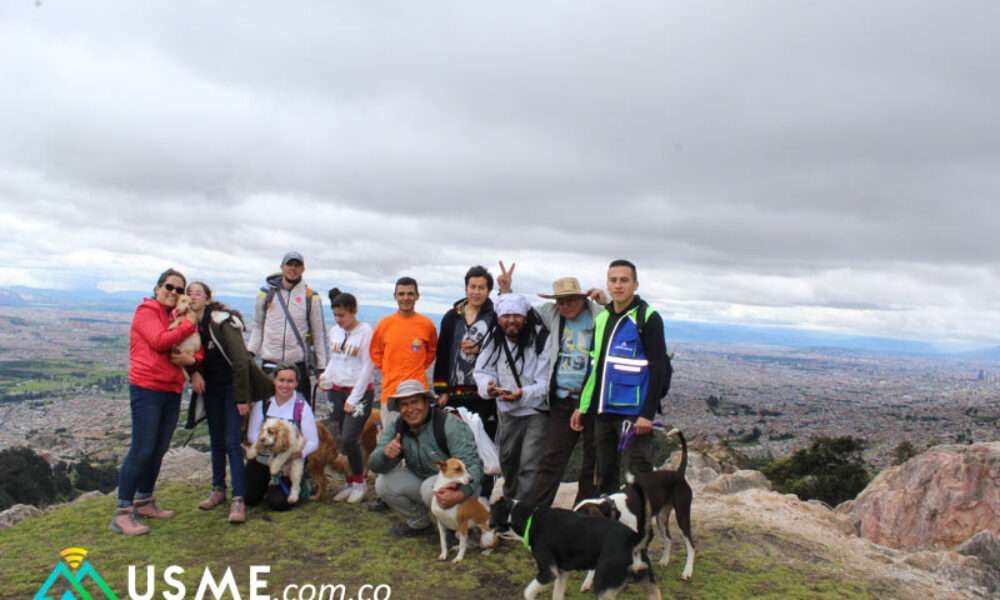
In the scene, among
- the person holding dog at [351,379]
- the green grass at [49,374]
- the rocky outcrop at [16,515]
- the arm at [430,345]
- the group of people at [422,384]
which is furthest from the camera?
the green grass at [49,374]

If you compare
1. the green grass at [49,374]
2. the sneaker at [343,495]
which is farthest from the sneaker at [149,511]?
the green grass at [49,374]

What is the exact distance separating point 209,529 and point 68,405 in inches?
3206

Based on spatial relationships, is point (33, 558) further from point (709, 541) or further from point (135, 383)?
point (709, 541)

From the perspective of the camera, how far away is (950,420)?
64.0 m

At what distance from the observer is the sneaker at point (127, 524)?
19.2 feet

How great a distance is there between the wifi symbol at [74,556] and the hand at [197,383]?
1.82 meters

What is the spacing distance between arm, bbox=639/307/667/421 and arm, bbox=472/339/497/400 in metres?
1.71

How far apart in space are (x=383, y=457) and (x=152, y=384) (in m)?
2.55

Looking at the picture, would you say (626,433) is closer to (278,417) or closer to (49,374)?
(278,417)

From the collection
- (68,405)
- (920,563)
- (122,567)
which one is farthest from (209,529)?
(68,405)

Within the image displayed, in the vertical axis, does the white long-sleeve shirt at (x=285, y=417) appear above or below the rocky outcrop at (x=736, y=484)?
above

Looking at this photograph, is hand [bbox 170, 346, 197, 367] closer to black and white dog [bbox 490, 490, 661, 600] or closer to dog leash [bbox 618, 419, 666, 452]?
black and white dog [bbox 490, 490, 661, 600]

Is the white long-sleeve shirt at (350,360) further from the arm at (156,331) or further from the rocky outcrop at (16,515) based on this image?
the rocky outcrop at (16,515)

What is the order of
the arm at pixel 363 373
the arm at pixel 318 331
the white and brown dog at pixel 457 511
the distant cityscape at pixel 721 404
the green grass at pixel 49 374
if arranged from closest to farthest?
the white and brown dog at pixel 457 511, the arm at pixel 363 373, the arm at pixel 318 331, the distant cityscape at pixel 721 404, the green grass at pixel 49 374
